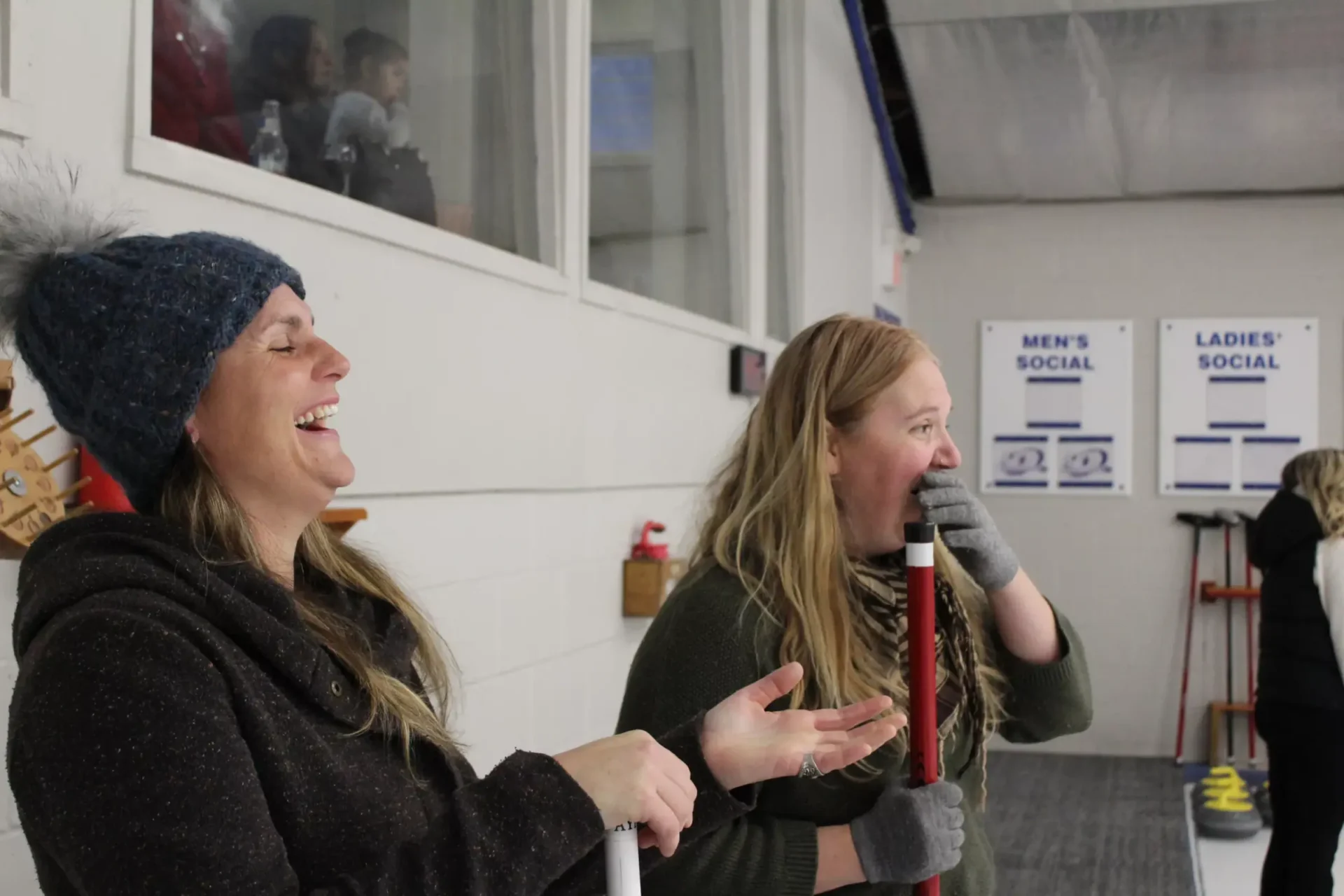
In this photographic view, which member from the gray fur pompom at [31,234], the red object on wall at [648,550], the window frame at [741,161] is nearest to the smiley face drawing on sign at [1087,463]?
the window frame at [741,161]

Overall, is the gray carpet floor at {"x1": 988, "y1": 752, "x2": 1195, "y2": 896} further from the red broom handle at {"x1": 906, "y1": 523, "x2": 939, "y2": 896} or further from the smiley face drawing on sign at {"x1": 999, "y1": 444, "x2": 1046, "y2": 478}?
the red broom handle at {"x1": 906, "y1": 523, "x2": 939, "y2": 896}

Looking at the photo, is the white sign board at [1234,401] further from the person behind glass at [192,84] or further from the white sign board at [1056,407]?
the person behind glass at [192,84]

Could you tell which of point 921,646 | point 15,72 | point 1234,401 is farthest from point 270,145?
point 1234,401

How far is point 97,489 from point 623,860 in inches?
30.5

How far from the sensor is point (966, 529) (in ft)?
5.27

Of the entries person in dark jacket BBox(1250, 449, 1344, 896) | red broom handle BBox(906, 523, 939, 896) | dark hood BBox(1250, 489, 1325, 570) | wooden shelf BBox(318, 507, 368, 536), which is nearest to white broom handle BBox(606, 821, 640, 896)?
red broom handle BBox(906, 523, 939, 896)

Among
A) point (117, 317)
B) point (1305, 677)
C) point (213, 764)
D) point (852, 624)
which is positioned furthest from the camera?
point (1305, 677)

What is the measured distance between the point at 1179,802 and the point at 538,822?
4.67 metres

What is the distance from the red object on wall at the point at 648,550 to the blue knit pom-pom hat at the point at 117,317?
6.25 ft

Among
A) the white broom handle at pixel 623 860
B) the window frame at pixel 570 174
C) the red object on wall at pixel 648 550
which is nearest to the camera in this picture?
the white broom handle at pixel 623 860

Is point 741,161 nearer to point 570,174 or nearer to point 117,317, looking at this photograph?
point 570,174

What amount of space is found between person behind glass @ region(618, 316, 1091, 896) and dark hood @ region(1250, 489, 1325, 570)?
210 centimetres

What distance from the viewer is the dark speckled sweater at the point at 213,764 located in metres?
0.82

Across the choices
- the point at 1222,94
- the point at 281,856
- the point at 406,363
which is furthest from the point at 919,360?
the point at 1222,94
